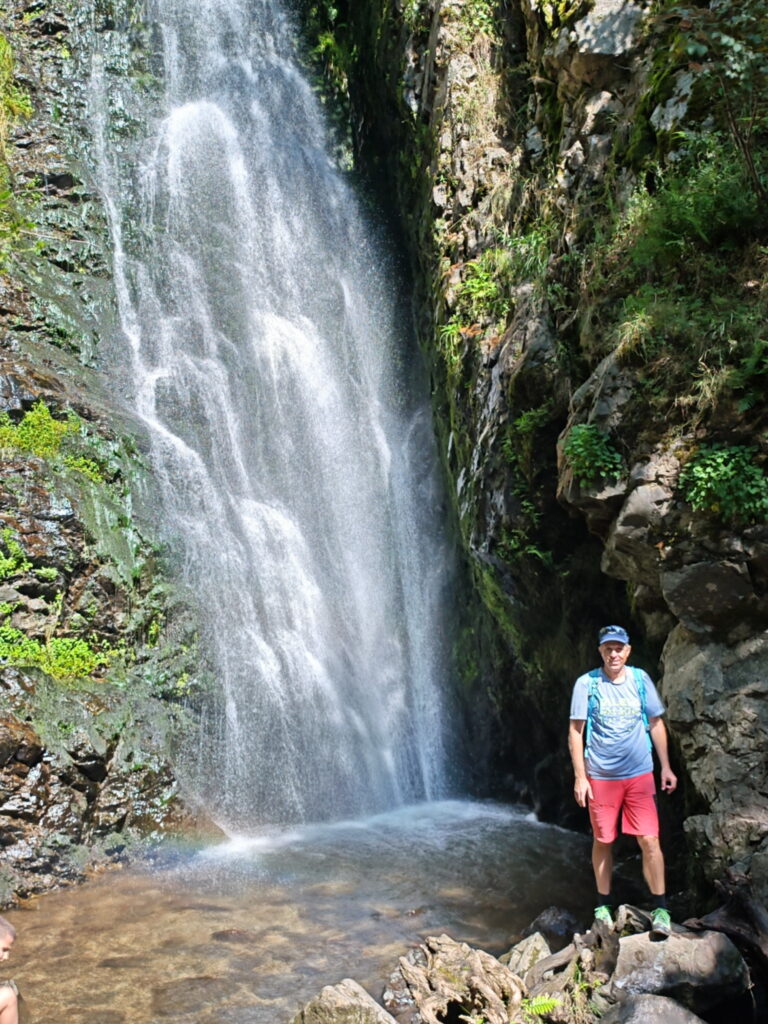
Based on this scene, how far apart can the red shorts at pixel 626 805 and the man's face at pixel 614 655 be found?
0.63m

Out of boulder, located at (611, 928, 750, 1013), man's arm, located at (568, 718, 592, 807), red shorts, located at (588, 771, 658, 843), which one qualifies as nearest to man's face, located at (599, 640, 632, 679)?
man's arm, located at (568, 718, 592, 807)

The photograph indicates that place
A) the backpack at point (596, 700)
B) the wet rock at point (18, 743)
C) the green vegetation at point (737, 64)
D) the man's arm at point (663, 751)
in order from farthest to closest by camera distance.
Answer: the wet rock at point (18, 743) < the green vegetation at point (737, 64) < the backpack at point (596, 700) < the man's arm at point (663, 751)

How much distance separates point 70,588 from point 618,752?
6.57m

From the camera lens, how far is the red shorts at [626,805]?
5145 mm

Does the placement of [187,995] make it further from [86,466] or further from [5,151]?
[5,151]

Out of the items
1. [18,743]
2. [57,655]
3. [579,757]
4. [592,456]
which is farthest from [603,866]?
[57,655]

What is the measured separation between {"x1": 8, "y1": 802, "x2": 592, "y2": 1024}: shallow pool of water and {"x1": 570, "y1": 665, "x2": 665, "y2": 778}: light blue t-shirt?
1.76 m

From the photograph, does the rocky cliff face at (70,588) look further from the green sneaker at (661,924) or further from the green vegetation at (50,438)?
the green sneaker at (661,924)

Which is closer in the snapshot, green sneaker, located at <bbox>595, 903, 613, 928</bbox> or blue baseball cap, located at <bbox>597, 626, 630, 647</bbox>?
green sneaker, located at <bbox>595, 903, 613, 928</bbox>

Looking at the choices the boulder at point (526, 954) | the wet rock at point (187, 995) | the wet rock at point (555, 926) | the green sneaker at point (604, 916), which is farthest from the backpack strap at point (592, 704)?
the wet rock at point (187, 995)

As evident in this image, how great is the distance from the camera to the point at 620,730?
5.11 meters

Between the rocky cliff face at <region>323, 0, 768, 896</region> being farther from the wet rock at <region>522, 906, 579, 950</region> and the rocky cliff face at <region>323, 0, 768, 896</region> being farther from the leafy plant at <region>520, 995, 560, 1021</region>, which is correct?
the leafy plant at <region>520, 995, 560, 1021</region>

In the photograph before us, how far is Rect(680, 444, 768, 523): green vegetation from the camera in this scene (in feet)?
18.4

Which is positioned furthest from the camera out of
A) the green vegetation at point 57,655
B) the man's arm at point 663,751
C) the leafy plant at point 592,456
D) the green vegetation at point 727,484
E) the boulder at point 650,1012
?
the green vegetation at point 57,655
